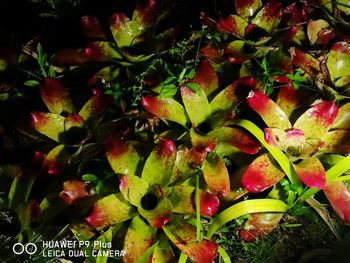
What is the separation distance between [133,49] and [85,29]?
0.23m

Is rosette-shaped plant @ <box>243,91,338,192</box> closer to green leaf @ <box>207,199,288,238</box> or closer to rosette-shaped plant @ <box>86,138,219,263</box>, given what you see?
green leaf @ <box>207,199,288,238</box>

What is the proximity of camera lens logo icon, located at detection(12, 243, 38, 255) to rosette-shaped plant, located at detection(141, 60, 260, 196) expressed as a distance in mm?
603

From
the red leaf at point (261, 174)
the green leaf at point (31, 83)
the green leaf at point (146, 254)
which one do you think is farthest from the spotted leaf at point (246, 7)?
the green leaf at point (146, 254)

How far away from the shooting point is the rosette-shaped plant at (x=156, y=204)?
4.09ft

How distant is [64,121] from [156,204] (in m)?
0.49

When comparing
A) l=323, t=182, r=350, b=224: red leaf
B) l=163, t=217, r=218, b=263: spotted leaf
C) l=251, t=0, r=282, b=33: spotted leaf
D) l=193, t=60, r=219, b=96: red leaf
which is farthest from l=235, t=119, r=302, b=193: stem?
l=251, t=0, r=282, b=33: spotted leaf

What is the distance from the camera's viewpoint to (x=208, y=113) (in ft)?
4.87

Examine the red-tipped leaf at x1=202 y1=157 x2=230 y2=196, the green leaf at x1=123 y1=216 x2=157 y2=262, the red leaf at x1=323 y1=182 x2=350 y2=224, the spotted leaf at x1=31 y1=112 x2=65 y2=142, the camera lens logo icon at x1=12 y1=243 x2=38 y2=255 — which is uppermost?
the spotted leaf at x1=31 y1=112 x2=65 y2=142

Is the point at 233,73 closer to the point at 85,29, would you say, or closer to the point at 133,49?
the point at 133,49

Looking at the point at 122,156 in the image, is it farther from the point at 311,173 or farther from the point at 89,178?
the point at 311,173

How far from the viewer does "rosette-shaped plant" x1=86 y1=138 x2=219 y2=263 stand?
125 centimetres

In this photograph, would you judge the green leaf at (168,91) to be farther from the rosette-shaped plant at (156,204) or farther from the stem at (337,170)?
the stem at (337,170)

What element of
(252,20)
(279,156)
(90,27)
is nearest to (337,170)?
(279,156)

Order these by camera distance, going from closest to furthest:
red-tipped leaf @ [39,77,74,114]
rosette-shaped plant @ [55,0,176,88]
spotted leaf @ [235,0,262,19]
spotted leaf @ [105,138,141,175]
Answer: spotted leaf @ [105,138,141,175]
red-tipped leaf @ [39,77,74,114]
rosette-shaped plant @ [55,0,176,88]
spotted leaf @ [235,0,262,19]
